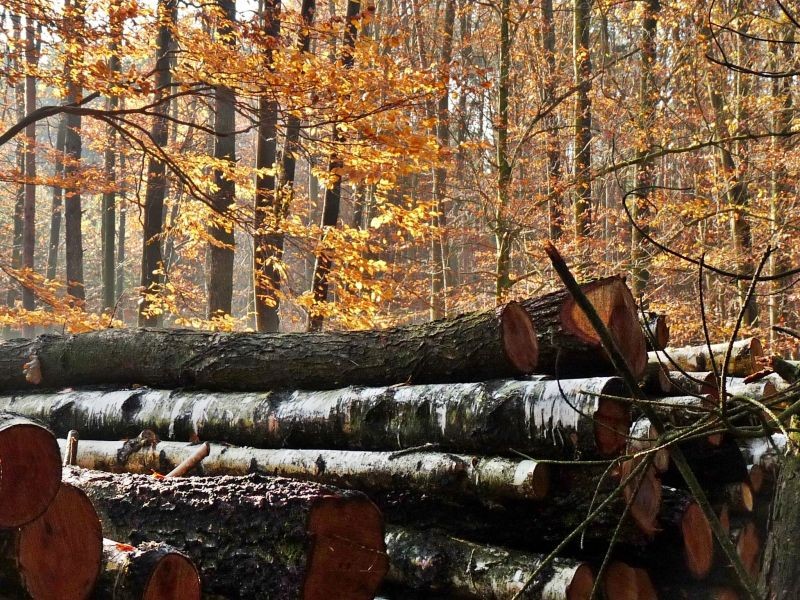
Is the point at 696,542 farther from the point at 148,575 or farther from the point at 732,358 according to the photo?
the point at 148,575

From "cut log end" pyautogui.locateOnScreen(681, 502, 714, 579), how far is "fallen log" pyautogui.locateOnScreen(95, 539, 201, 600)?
2343 millimetres

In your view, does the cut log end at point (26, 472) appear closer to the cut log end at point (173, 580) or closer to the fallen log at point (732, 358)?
the cut log end at point (173, 580)

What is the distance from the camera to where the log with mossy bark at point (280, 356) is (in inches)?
161

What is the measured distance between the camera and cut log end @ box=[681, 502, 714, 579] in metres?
3.55

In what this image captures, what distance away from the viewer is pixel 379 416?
164 inches

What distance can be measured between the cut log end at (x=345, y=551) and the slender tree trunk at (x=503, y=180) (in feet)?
22.8

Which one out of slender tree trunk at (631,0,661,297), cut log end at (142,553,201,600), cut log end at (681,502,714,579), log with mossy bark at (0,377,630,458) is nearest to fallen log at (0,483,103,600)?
cut log end at (142,553,201,600)

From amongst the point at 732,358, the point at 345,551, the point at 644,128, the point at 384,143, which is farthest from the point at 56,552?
the point at 644,128

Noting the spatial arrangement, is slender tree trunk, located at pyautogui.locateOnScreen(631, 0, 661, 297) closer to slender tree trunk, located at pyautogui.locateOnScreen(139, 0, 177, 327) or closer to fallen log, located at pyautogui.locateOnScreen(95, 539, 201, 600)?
slender tree trunk, located at pyautogui.locateOnScreen(139, 0, 177, 327)

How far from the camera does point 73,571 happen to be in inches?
107

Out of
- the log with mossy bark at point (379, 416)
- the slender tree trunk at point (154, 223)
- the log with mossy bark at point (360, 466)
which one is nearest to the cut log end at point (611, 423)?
the log with mossy bark at point (379, 416)

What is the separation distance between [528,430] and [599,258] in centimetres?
878

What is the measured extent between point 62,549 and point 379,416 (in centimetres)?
187

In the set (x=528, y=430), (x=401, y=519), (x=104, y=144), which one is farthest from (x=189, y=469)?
(x=104, y=144)
